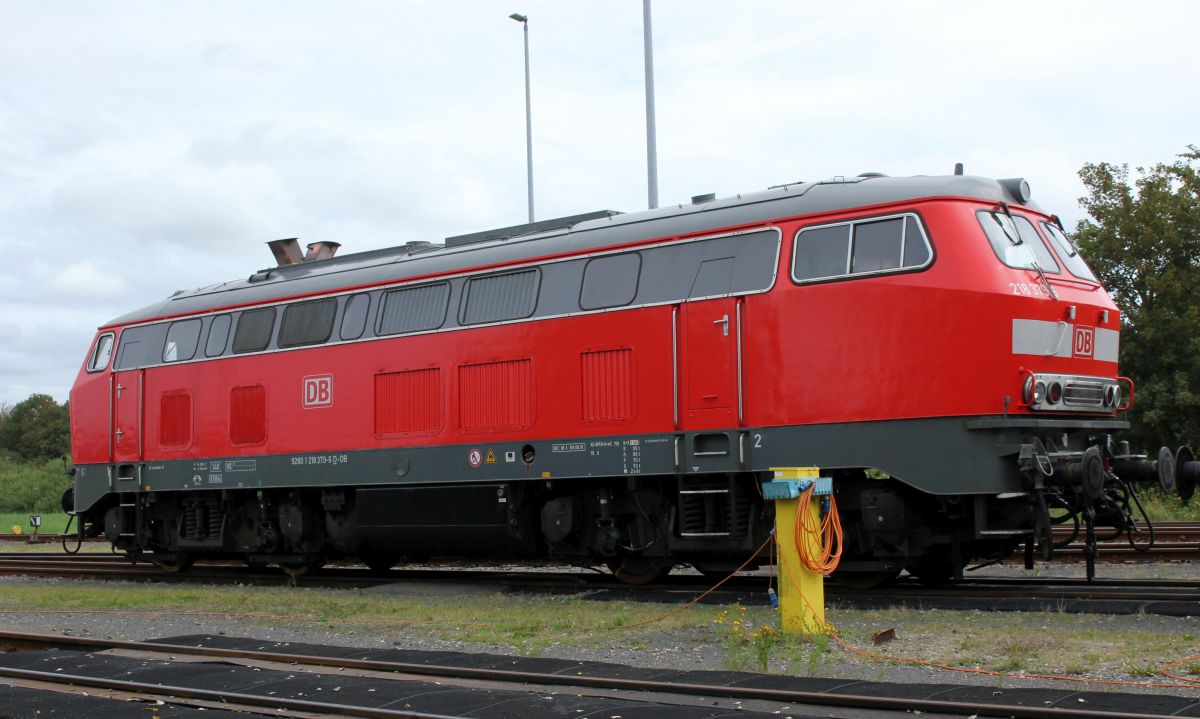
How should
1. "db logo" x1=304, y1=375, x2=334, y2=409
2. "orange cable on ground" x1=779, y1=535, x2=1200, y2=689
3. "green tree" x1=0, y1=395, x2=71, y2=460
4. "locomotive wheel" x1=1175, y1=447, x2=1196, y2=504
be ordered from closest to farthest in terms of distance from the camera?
"orange cable on ground" x1=779, y1=535, x2=1200, y2=689 → "locomotive wheel" x1=1175, y1=447, x2=1196, y2=504 → "db logo" x1=304, y1=375, x2=334, y2=409 → "green tree" x1=0, y1=395, x2=71, y2=460

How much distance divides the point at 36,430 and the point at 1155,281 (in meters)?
71.9

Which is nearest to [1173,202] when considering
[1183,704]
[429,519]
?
[429,519]

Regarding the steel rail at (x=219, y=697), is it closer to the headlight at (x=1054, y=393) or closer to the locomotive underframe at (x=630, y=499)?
the locomotive underframe at (x=630, y=499)

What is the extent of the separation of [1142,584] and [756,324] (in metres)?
4.84

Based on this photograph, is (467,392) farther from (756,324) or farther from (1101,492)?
(1101,492)

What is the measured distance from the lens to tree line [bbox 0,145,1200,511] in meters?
29.3

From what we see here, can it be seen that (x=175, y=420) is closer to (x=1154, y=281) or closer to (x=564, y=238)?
(x=564, y=238)

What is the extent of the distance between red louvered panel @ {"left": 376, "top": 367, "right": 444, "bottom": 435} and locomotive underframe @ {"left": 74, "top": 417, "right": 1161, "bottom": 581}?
356 mm

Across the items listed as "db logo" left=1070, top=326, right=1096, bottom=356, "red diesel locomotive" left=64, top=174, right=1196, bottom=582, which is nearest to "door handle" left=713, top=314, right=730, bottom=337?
"red diesel locomotive" left=64, top=174, right=1196, bottom=582

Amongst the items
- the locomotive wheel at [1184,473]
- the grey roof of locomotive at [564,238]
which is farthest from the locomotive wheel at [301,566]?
the locomotive wheel at [1184,473]

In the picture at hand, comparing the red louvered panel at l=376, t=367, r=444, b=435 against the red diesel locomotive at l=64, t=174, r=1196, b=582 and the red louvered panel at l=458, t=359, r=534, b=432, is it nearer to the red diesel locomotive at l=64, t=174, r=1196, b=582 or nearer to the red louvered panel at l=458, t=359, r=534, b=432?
the red diesel locomotive at l=64, t=174, r=1196, b=582

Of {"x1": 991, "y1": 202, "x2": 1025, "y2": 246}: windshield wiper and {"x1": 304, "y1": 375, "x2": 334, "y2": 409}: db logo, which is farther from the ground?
{"x1": 991, "y1": 202, "x2": 1025, "y2": 246}: windshield wiper

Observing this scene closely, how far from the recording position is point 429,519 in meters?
15.6

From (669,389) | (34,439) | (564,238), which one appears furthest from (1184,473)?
(34,439)
